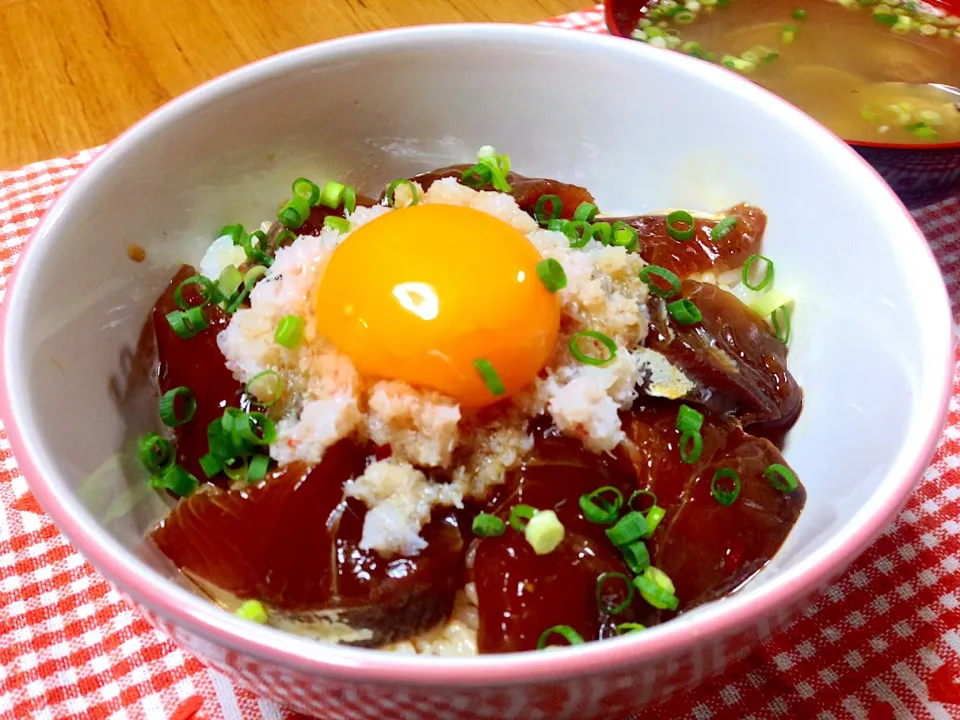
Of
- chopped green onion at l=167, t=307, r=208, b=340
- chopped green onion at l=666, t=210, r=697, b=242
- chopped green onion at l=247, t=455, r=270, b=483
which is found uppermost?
chopped green onion at l=666, t=210, r=697, b=242

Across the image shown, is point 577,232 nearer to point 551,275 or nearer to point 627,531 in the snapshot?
point 551,275

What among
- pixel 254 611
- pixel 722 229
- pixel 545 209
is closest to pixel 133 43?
pixel 545 209

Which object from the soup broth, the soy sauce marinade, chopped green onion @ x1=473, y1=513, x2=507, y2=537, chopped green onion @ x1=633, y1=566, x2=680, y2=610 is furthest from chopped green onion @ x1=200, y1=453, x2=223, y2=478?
the soup broth

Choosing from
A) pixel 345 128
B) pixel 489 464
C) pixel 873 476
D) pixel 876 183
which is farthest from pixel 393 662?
pixel 345 128

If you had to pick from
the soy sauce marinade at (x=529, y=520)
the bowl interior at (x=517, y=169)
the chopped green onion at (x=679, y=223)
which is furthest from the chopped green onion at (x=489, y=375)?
the chopped green onion at (x=679, y=223)

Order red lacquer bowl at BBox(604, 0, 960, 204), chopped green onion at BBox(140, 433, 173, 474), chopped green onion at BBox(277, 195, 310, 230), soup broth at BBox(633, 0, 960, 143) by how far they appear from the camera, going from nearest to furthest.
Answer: chopped green onion at BBox(140, 433, 173, 474) < chopped green onion at BBox(277, 195, 310, 230) < red lacquer bowl at BBox(604, 0, 960, 204) < soup broth at BBox(633, 0, 960, 143)

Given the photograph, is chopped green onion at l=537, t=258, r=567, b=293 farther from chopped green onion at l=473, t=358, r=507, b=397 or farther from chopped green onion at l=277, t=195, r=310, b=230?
chopped green onion at l=277, t=195, r=310, b=230

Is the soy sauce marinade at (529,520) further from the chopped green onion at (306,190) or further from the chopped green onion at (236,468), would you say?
the chopped green onion at (306,190)
